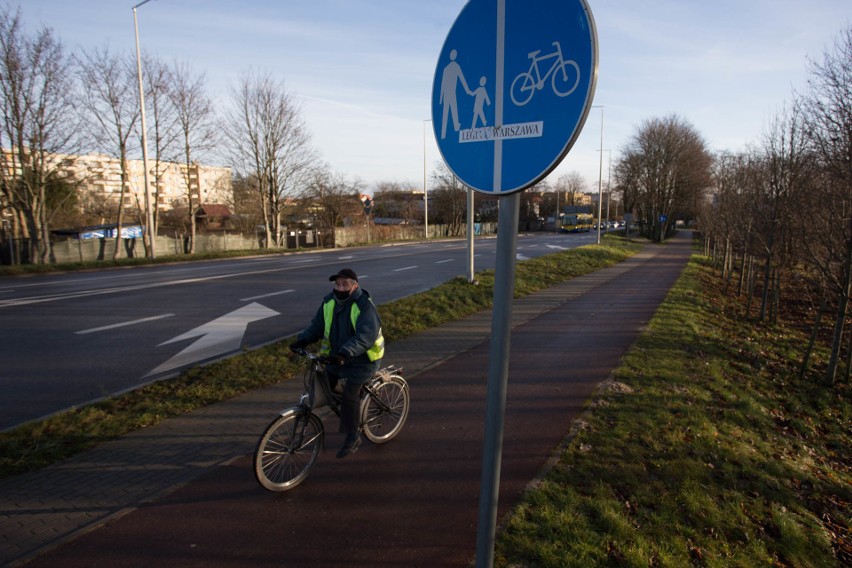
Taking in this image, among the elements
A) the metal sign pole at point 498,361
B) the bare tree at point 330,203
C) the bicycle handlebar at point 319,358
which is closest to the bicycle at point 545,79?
the metal sign pole at point 498,361

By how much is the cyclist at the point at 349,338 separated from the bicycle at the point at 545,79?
8.35 ft

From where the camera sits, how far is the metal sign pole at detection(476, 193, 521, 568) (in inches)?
66.3

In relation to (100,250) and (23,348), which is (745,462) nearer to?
(23,348)

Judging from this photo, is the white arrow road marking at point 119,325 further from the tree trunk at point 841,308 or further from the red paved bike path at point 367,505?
the tree trunk at point 841,308

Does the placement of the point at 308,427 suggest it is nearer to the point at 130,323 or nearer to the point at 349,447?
the point at 349,447

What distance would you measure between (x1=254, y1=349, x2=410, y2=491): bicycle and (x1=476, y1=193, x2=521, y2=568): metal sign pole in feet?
7.46

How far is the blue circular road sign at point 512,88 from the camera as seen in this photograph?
1.52 m

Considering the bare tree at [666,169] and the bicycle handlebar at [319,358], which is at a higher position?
the bare tree at [666,169]

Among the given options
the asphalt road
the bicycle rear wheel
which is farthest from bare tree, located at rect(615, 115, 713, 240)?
the bicycle rear wheel

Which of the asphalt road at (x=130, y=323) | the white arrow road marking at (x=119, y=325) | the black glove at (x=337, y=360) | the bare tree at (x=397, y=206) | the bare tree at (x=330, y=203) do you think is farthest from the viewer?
the bare tree at (x=397, y=206)

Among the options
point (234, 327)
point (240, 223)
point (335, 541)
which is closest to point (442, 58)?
point (335, 541)

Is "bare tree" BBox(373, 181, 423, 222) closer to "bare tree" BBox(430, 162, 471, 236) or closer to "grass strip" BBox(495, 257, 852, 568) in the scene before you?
"bare tree" BBox(430, 162, 471, 236)

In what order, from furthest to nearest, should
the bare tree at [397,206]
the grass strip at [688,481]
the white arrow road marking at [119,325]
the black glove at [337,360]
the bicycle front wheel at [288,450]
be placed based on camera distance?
the bare tree at [397,206] < the white arrow road marking at [119,325] < the black glove at [337,360] < the bicycle front wheel at [288,450] < the grass strip at [688,481]

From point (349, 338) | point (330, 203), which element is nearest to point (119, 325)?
point (349, 338)
